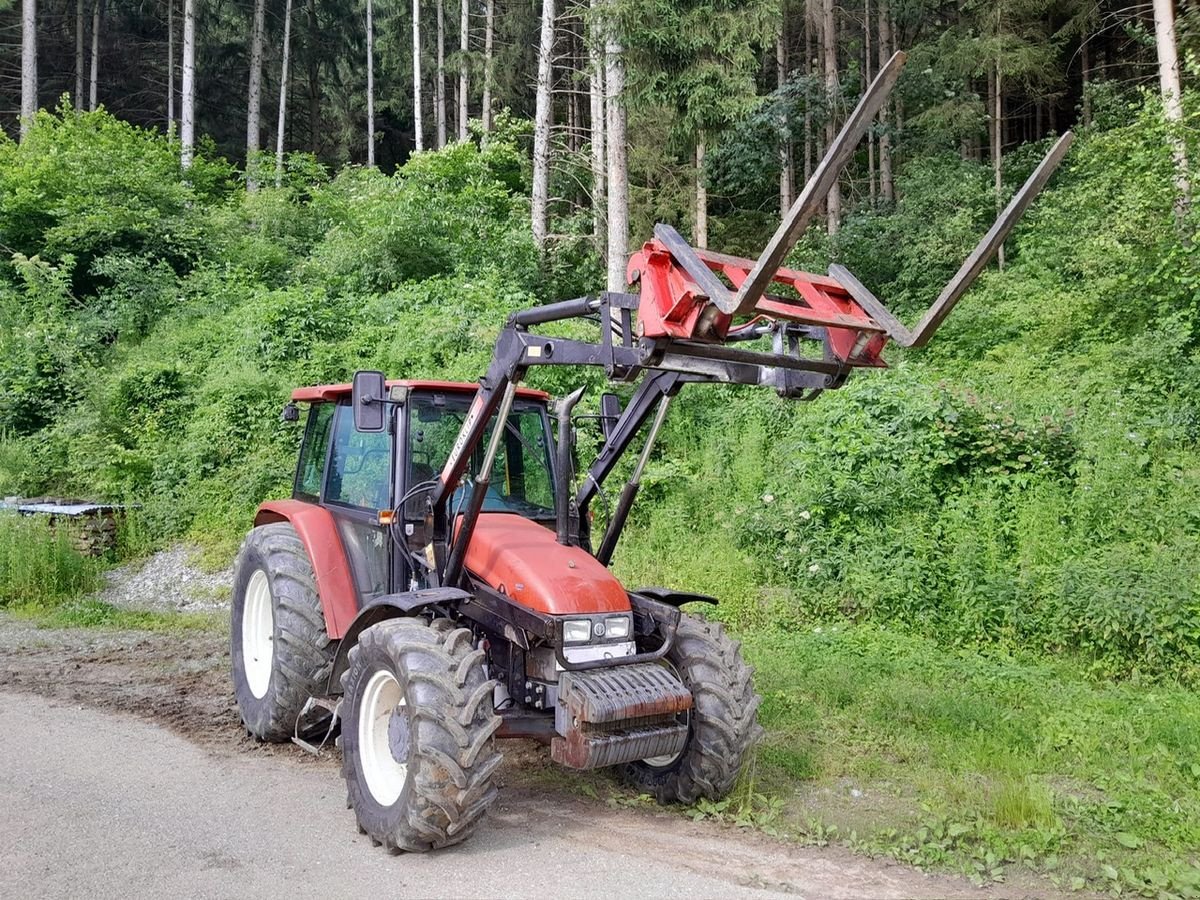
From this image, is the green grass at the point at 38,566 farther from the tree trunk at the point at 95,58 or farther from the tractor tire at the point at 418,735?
the tree trunk at the point at 95,58

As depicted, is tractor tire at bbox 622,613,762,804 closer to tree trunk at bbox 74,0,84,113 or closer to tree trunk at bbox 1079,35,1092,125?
tree trunk at bbox 1079,35,1092,125

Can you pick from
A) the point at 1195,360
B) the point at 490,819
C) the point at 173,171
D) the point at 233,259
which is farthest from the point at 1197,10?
the point at 173,171

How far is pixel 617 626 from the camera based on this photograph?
14.9 ft

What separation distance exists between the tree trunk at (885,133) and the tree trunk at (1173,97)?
7527 millimetres

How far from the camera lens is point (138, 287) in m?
17.4

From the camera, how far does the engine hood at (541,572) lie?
4371 millimetres

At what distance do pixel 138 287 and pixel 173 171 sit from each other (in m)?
4.85

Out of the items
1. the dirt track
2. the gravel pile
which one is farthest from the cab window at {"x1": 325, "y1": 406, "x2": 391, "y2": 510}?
the gravel pile

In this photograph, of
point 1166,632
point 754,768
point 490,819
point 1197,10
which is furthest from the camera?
point 1197,10

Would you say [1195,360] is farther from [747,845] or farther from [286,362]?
[286,362]

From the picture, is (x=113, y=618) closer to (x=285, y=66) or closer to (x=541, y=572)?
(x=541, y=572)

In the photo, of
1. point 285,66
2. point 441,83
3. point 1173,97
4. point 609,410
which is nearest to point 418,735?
point 609,410

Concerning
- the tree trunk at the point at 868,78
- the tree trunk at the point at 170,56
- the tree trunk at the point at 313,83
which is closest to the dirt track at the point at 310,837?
the tree trunk at the point at 868,78

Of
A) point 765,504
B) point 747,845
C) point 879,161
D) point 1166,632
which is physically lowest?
point 747,845
